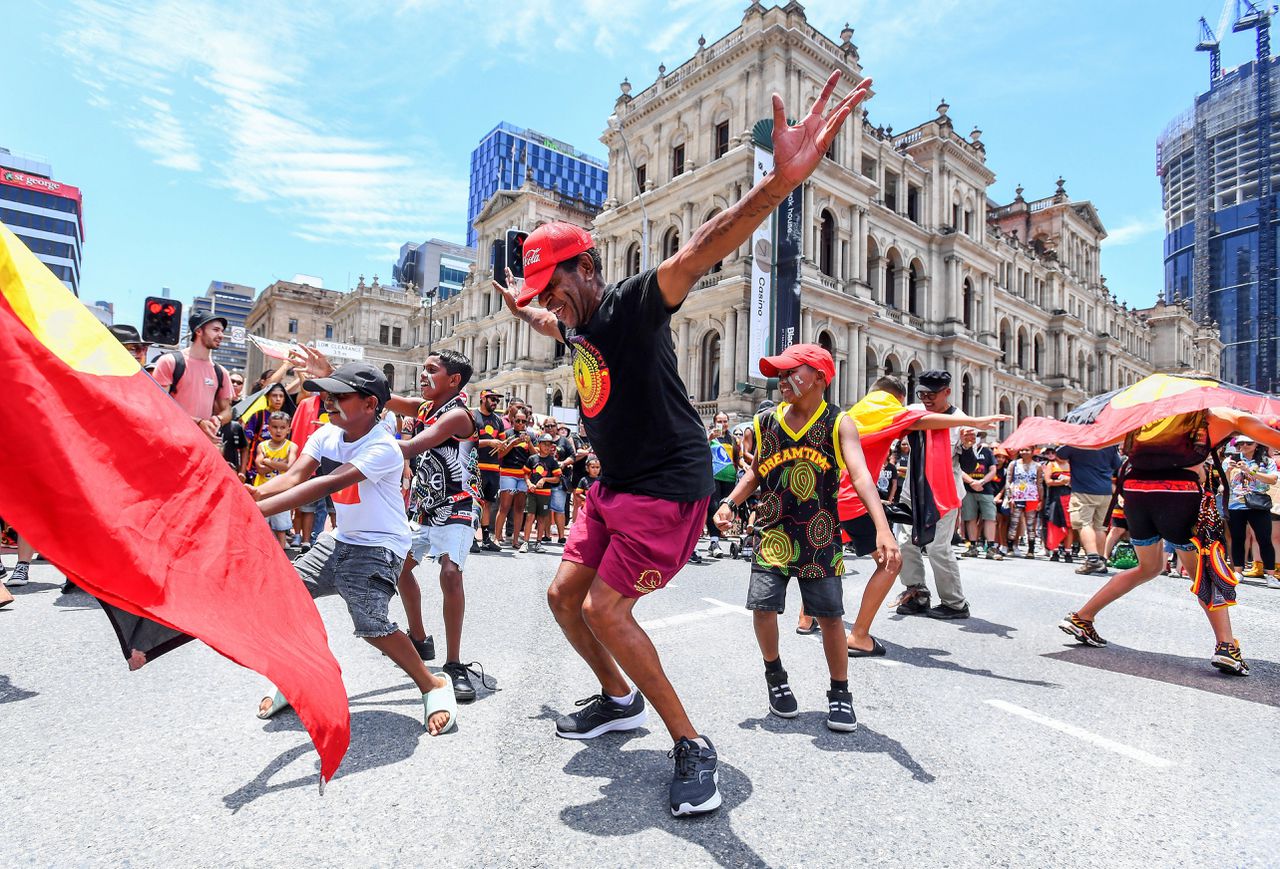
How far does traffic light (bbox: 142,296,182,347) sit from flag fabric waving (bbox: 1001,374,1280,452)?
10.0m

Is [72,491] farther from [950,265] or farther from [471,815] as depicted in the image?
[950,265]

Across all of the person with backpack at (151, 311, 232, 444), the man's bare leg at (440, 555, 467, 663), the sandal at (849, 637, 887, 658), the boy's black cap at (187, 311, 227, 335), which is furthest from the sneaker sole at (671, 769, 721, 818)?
the boy's black cap at (187, 311, 227, 335)

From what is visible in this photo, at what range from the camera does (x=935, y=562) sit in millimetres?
6047

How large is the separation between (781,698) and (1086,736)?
1385mm

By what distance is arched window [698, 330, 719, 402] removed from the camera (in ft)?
107

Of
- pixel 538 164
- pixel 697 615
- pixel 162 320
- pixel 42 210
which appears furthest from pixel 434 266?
pixel 697 615

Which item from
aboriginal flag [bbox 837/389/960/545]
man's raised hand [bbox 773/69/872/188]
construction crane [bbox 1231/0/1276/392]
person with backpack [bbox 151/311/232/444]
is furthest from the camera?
construction crane [bbox 1231/0/1276/392]

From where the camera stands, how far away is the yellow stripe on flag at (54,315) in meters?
1.59

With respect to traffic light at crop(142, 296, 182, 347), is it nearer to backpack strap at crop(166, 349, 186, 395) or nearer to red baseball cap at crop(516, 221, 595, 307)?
backpack strap at crop(166, 349, 186, 395)

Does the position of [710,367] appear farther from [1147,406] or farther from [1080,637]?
[1147,406]

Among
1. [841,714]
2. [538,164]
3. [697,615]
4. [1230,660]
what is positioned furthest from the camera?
[538,164]

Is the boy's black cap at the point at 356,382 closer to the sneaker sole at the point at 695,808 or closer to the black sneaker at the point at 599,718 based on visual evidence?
the black sneaker at the point at 599,718

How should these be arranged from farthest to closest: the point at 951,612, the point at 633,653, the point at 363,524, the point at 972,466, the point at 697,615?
1. the point at 972,466
2. the point at 951,612
3. the point at 697,615
4. the point at 363,524
5. the point at 633,653

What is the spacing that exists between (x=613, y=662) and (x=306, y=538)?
738cm
